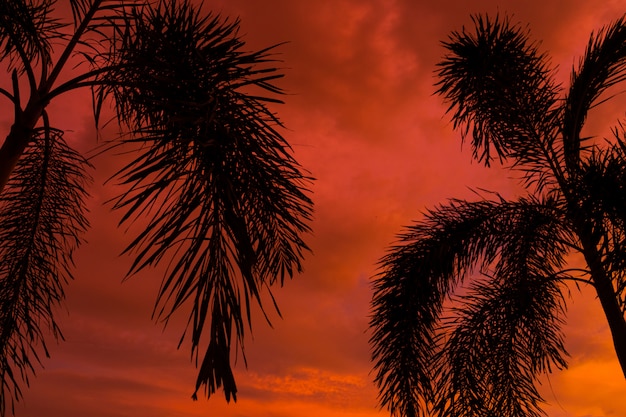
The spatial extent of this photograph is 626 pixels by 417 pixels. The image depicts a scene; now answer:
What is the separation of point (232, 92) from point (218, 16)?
23.0 inches

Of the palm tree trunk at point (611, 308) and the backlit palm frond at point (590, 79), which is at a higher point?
the backlit palm frond at point (590, 79)

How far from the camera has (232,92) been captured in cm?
249

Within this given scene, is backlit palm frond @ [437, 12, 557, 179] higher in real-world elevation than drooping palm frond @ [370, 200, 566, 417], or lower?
higher

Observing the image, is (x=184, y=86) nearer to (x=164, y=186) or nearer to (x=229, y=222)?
(x=164, y=186)

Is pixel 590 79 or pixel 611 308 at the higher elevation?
pixel 590 79

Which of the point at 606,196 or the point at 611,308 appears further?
the point at 611,308

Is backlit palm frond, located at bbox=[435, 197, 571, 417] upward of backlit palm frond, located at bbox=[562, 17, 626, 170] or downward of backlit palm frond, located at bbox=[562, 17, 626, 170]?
downward

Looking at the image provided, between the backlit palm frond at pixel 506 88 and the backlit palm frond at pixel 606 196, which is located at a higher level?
the backlit palm frond at pixel 506 88

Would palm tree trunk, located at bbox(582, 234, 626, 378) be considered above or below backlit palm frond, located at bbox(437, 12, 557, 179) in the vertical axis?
below

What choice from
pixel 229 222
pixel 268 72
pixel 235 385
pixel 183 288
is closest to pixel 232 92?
pixel 268 72

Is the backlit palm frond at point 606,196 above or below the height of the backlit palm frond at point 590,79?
below

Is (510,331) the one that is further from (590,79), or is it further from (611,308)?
(590,79)

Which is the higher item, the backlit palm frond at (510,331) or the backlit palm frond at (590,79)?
the backlit palm frond at (590,79)

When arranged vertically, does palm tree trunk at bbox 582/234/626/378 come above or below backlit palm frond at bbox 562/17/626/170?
below
